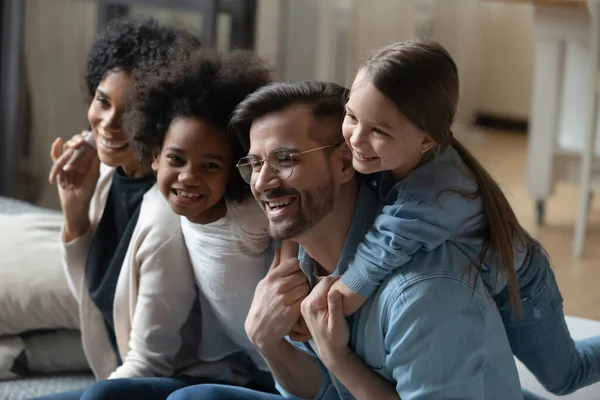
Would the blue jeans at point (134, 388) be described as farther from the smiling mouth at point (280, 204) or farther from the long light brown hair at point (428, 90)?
the long light brown hair at point (428, 90)

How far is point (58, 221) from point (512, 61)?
12.0ft

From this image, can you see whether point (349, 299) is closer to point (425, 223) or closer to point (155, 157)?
point (425, 223)

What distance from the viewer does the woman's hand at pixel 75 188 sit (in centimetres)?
179

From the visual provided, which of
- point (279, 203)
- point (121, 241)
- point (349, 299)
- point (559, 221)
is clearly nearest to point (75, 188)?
point (121, 241)

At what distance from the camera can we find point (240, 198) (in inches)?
58.1

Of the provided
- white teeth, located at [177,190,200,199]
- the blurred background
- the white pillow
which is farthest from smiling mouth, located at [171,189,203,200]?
the blurred background

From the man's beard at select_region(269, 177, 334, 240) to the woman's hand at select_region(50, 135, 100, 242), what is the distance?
67 cm

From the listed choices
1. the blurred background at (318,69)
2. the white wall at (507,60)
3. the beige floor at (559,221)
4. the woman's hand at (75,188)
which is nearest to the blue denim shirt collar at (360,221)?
the woman's hand at (75,188)

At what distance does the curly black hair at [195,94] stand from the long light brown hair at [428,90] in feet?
1.09

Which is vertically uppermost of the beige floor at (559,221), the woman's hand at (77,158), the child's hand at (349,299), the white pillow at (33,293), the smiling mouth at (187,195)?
the smiling mouth at (187,195)

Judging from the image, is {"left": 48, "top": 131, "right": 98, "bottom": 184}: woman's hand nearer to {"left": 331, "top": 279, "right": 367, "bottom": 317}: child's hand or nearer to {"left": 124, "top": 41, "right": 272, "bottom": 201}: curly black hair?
{"left": 124, "top": 41, "right": 272, "bottom": 201}: curly black hair

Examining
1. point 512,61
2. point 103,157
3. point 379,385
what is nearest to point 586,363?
point 379,385

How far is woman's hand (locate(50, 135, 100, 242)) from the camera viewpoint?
5.88 feet

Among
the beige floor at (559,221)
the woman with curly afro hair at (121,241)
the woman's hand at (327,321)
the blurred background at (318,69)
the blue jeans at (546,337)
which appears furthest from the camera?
the blurred background at (318,69)
